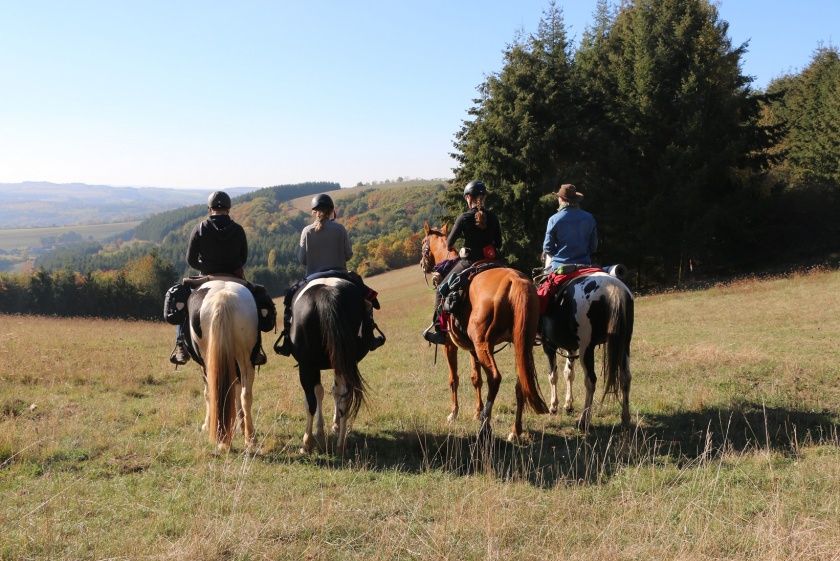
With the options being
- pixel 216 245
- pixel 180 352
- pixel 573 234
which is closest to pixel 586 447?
pixel 573 234

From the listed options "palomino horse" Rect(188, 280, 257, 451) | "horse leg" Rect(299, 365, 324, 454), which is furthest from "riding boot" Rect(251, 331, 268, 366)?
"horse leg" Rect(299, 365, 324, 454)

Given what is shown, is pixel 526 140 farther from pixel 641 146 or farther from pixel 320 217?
pixel 320 217

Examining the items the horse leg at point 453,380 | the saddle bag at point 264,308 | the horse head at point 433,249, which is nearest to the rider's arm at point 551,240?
the horse head at point 433,249

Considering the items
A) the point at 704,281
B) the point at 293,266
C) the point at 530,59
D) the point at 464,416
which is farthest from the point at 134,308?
the point at 464,416

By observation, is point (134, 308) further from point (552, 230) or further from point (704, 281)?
point (552, 230)

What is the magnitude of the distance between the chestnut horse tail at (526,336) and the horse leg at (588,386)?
99 centimetres

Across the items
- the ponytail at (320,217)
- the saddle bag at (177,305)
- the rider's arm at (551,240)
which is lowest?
the saddle bag at (177,305)

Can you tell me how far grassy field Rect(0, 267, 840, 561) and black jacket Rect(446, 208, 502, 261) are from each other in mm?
2366

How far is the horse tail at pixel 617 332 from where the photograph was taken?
747cm

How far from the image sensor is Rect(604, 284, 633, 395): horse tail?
7.47 m

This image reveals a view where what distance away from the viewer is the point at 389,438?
24.6 ft

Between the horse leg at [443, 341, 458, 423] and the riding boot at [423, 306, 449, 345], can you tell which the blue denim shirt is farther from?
the horse leg at [443, 341, 458, 423]

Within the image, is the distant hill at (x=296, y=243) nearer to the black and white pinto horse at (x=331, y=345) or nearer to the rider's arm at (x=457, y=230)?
the rider's arm at (x=457, y=230)

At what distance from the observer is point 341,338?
6.89m
